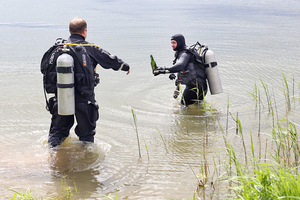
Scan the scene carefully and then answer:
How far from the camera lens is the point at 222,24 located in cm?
1745

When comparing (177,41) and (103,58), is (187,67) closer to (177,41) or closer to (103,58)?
(177,41)

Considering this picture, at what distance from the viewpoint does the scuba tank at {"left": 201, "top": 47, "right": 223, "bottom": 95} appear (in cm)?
569

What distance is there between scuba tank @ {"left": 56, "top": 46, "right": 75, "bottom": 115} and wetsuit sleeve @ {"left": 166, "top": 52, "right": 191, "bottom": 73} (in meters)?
2.11

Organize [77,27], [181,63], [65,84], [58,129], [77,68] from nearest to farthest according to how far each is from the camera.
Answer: [65,84], [77,68], [77,27], [58,129], [181,63]

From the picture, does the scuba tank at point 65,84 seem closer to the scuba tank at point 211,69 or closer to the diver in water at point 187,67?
the diver in water at point 187,67

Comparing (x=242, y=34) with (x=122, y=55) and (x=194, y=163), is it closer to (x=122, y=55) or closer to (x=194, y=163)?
(x=122, y=55)

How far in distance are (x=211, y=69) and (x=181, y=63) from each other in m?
0.55

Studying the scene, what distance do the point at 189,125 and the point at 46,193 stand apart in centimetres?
272

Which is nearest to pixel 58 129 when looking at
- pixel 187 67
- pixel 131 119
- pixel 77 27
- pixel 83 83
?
pixel 83 83

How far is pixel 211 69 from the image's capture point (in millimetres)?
5750

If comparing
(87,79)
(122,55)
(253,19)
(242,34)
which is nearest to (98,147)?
(87,79)

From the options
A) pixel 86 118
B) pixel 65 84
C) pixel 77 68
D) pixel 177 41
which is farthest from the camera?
pixel 177 41

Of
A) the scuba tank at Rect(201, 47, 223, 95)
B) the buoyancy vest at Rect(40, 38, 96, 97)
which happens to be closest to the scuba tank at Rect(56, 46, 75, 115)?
the buoyancy vest at Rect(40, 38, 96, 97)

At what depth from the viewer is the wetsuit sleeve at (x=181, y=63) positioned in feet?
18.0
